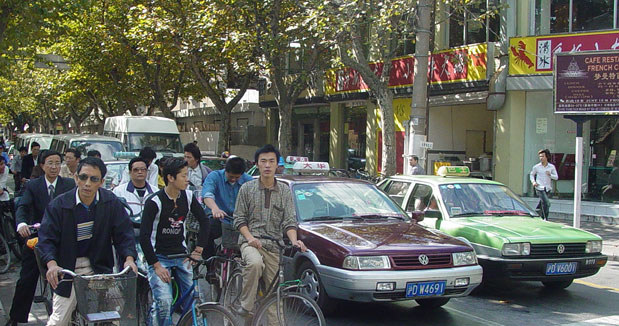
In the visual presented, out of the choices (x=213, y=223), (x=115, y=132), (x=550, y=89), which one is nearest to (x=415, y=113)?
(x=550, y=89)

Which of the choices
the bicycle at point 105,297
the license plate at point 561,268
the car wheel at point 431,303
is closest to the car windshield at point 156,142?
the car wheel at point 431,303

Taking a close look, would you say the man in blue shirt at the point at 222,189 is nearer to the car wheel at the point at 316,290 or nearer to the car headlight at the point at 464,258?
the car wheel at the point at 316,290

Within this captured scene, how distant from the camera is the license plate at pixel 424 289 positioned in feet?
20.7

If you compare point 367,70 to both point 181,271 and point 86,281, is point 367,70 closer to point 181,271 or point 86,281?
point 181,271

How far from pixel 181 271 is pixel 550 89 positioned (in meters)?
14.5

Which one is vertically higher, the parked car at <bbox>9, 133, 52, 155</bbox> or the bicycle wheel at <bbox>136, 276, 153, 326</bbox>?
the parked car at <bbox>9, 133, 52, 155</bbox>

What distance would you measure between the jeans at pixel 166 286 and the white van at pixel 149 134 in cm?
1618

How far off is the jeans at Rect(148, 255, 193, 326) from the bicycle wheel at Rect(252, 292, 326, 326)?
1.99 ft

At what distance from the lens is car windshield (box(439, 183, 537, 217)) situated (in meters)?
8.79

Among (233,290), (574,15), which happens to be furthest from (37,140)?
(233,290)

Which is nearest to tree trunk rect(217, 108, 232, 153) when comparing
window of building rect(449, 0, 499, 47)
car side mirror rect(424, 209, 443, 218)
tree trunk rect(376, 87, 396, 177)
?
window of building rect(449, 0, 499, 47)

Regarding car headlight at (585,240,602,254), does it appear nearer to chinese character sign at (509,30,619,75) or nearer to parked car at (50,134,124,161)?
chinese character sign at (509,30,619,75)

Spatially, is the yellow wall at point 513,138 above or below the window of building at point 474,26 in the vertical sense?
below

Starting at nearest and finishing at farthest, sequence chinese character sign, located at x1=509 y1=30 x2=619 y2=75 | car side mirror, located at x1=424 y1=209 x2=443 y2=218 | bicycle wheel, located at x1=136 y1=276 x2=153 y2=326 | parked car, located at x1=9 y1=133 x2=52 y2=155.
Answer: bicycle wheel, located at x1=136 y1=276 x2=153 y2=326 < car side mirror, located at x1=424 y1=209 x2=443 y2=218 < chinese character sign, located at x1=509 y1=30 x2=619 y2=75 < parked car, located at x1=9 y1=133 x2=52 y2=155
